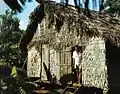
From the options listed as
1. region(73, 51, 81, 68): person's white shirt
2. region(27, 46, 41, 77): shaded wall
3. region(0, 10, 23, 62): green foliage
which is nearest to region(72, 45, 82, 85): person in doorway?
region(73, 51, 81, 68): person's white shirt

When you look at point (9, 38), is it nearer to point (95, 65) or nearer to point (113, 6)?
point (113, 6)

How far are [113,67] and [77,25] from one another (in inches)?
98.4

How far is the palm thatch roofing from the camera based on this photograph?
13.1m

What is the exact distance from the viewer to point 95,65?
45.8 ft

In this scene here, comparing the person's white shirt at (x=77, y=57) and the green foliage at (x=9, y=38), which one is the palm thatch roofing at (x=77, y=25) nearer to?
the person's white shirt at (x=77, y=57)

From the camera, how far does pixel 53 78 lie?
16.4m

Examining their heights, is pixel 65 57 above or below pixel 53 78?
above

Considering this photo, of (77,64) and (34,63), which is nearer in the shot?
(77,64)

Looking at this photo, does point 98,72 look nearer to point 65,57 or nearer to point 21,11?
point 65,57

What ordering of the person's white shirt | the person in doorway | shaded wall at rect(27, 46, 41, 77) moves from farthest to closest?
shaded wall at rect(27, 46, 41, 77) < the person's white shirt < the person in doorway

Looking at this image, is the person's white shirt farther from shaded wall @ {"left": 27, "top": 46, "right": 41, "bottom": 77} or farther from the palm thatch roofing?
shaded wall @ {"left": 27, "top": 46, "right": 41, "bottom": 77}

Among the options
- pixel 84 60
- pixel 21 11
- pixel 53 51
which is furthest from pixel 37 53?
pixel 21 11

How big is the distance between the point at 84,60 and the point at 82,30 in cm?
136

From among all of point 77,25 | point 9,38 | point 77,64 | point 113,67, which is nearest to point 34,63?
point 77,64
